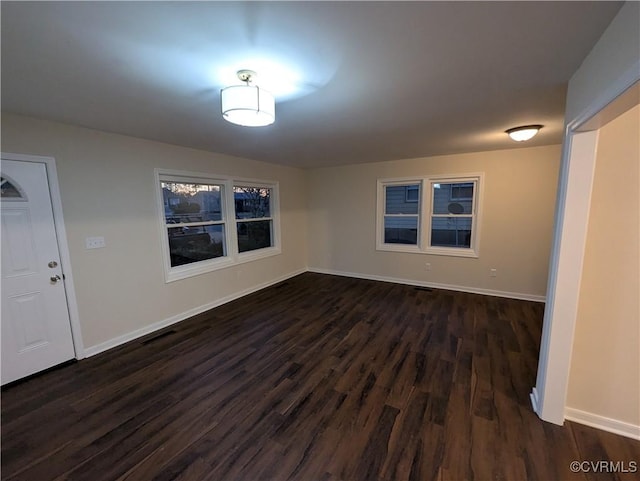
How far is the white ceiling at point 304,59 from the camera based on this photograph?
114cm

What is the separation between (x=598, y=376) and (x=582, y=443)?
0.46 m

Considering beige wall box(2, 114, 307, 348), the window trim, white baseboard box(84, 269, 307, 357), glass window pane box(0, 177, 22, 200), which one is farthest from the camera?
the window trim

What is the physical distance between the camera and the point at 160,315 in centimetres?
346

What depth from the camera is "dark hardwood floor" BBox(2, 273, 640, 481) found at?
1.61m

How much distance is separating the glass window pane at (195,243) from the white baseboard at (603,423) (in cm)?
439

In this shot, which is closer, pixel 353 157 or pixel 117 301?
pixel 117 301

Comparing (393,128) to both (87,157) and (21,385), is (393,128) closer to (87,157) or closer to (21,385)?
(87,157)

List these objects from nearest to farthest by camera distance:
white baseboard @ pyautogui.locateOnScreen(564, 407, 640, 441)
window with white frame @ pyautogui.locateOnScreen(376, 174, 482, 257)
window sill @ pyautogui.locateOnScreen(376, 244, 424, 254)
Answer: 1. white baseboard @ pyautogui.locateOnScreen(564, 407, 640, 441)
2. window with white frame @ pyautogui.locateOnScreen(376, 174, 482, 257)
3. window sill @ pyautogui.locateOnScreen(376, 244, 424, 254)

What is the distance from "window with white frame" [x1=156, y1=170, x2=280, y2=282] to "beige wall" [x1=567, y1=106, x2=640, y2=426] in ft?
13.8

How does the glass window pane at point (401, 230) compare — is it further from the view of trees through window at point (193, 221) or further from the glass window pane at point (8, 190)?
the glass window pane at point (8, 190)

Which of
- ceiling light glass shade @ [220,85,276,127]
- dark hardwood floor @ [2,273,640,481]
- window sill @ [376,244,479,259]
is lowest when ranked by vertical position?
dark hardwood floor @ [2,273,640,481]

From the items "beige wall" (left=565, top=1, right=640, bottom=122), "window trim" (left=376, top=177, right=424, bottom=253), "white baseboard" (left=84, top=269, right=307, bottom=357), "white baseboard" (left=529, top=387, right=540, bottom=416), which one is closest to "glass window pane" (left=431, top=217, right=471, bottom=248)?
"window trim" (left=376, top=177, right=424, bottom=253)

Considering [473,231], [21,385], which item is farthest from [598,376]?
[21,385]

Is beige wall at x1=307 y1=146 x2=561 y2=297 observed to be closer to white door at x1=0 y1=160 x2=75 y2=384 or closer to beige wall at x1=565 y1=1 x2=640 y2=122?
beige wall at x1=565 y1=1 x2=640 y2=122
